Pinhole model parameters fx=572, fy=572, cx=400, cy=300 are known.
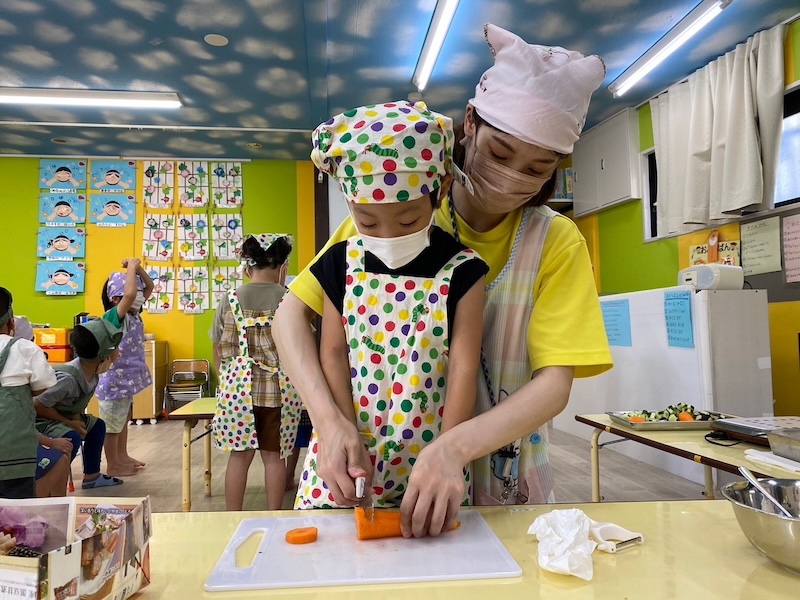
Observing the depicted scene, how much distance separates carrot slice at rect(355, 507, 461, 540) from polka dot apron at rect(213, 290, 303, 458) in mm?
2162

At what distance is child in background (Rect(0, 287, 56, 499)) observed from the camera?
226 centimetres

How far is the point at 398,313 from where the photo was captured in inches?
35.0

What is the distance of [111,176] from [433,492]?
783cm

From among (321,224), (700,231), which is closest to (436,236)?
(700,231)

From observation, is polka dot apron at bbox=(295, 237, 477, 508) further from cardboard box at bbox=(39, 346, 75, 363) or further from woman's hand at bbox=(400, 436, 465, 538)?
cardboard box at bbox=(39, 346, 75, 363)

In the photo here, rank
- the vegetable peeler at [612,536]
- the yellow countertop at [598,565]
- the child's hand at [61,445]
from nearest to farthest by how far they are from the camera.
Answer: the yellow countertop at [598,565], the vegetable peeler at [612,536], the child's hand at [61,445]

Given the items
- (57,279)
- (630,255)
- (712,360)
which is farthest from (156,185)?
(712,360)

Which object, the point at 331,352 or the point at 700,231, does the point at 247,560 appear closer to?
the point at 331,352

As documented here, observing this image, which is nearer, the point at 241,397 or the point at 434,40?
the point at 241,397

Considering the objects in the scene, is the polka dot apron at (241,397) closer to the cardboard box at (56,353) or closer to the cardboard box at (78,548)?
the cardboard box at (78,548)

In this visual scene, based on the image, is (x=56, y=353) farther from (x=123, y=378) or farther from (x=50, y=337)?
(x=123, y=378)

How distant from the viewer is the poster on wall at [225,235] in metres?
7.45

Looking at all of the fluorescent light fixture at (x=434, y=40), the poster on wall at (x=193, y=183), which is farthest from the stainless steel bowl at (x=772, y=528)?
the poster on wall at (x=193, y=183)

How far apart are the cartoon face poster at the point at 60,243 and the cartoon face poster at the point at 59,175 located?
53 centimetres
